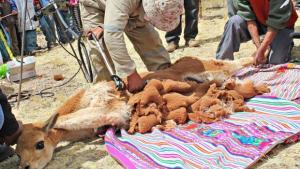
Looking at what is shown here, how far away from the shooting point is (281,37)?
16.2 feet

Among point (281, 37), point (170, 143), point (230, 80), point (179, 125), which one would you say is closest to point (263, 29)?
point (281, 37)

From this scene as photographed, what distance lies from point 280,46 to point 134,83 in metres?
1.94

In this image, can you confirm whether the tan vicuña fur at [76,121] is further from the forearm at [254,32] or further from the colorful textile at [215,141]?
the forearm at [254,32]

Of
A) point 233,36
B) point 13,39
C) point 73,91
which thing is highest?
point 233,36

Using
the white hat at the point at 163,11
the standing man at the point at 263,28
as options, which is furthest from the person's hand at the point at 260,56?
the white hat at the point at 163,11

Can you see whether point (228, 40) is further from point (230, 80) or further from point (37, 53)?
point (37, 53)

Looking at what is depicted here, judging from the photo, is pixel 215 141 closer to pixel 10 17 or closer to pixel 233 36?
pixel 233 36

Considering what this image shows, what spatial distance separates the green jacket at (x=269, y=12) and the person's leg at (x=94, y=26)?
1615 mm

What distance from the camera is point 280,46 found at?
492 cm

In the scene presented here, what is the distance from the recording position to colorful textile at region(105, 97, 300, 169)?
3.14 metres

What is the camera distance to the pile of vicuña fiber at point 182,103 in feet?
12.3

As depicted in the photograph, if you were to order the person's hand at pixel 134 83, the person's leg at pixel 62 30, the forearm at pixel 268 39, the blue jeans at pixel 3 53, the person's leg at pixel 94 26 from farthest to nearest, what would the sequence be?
the blue jeans at pixel 3 53 → the person's leg at pixel 62 30 → the forearm at pixel 268 39 → the person's leg at pixel 94 26 → the person's hand at pixel 134 83

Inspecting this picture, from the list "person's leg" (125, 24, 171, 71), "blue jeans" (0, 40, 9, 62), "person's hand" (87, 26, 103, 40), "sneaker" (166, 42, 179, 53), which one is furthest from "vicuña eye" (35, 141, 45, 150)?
"blue jeans" (0, 40, 9, 62)

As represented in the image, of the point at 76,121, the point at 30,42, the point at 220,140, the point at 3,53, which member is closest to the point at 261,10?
the point at 220,140
